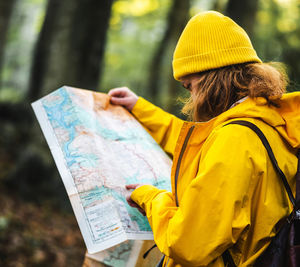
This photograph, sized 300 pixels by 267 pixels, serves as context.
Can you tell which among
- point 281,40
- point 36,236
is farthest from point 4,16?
point 281,40

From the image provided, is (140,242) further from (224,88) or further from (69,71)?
(69,71)

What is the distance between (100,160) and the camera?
205cm

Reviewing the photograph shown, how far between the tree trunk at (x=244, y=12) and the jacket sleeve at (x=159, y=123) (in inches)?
184

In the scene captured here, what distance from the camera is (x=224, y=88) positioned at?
1666 millimetres

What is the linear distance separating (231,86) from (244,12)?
18.1 feet

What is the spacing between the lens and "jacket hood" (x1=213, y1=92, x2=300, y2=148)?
1.51m

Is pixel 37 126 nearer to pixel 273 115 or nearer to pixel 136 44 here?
pixel 273 115

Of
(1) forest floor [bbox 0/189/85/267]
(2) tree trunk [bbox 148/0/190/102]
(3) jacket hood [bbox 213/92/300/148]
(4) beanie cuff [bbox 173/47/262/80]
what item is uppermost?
(4) beanie cuff [bbox 173/47/262/80]

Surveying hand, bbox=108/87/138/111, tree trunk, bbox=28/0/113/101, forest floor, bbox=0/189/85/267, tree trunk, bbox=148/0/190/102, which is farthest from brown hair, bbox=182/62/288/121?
tree trunk, bbox=148/0/190/102

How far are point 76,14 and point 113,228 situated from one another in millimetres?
5133

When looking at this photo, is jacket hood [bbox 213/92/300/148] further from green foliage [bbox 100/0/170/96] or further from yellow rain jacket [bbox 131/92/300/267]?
green foliage [bbox 100/0/170/96]

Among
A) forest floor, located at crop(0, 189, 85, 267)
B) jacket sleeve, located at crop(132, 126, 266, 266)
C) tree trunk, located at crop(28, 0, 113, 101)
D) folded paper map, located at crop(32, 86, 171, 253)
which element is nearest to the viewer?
jacket sleeve, located at crop(132, 126, 266, 266)

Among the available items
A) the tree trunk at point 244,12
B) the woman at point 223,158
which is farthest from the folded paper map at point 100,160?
the tree trunk at point 244,12

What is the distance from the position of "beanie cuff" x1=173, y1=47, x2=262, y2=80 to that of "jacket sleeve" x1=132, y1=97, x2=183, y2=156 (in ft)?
2.77
